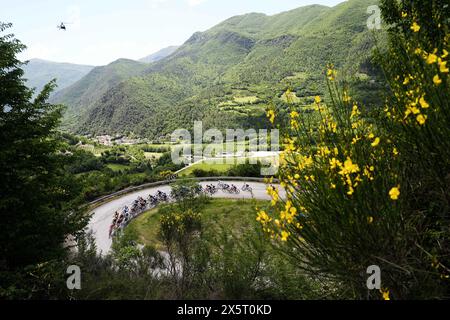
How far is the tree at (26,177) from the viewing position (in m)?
6.81

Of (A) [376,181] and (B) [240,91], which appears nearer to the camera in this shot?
(A) [376,181]

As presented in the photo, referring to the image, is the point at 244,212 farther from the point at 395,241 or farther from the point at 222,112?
the point at 222,112

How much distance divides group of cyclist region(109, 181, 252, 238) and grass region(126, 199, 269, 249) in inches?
23.0

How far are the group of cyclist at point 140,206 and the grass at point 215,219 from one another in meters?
0.58

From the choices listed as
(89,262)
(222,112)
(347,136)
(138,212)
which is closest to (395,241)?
(347,136)

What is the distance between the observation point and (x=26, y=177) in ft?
23.5

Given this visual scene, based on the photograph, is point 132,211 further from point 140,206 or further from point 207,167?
point 207,167

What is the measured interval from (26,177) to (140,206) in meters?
16.6

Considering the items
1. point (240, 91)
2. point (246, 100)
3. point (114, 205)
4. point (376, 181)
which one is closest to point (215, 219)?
point (114, 205)

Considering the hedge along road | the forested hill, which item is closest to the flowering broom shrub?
the hedge along road

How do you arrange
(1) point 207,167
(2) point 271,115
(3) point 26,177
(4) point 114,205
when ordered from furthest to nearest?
(1) point 207,167 → (4) point 114,205 → (3) point 26,177 → (2) point 271,115

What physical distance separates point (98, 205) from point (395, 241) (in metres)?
25.7

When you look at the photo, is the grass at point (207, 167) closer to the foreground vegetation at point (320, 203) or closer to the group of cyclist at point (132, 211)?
the group of cyclist at point (132, 211)

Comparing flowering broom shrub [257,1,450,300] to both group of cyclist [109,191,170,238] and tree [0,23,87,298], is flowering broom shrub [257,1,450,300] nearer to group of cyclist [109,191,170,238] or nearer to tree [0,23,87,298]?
tree [0,23,87,298]
